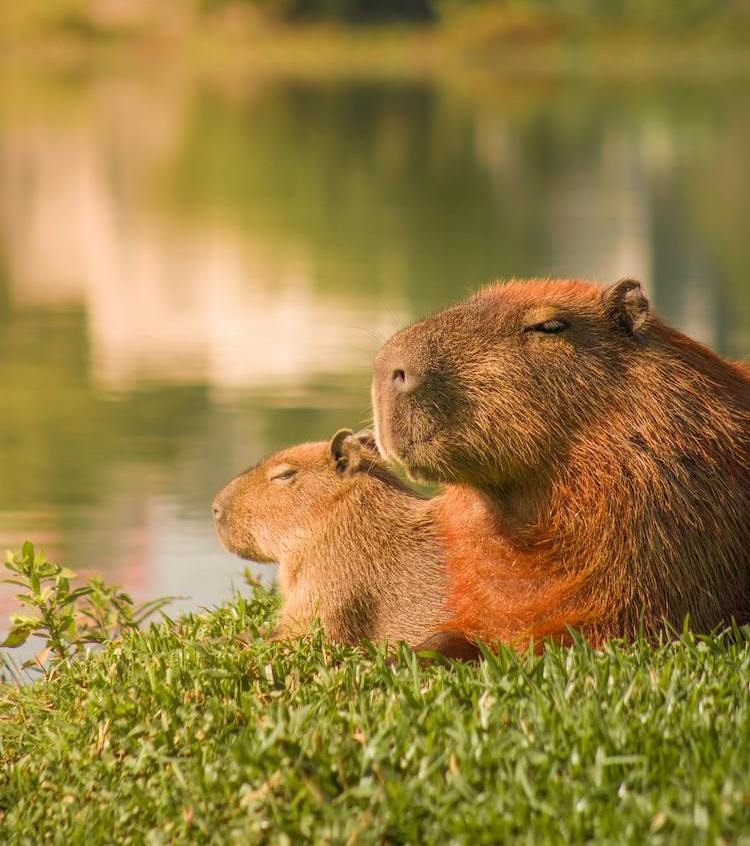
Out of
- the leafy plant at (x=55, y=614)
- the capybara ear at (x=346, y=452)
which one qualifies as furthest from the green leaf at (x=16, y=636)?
the capybara ear at (x=346, y=452)

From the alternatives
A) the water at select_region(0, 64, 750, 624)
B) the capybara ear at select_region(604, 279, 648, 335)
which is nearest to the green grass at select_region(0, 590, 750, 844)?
the capybara ear at select_region(604, 279, 648, 335)

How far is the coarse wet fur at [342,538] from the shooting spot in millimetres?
4738

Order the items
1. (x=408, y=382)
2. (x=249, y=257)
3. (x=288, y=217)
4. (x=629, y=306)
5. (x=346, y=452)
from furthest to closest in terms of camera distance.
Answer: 1. (x=288, y=217)
2. (x=249, y=257)
3. (x=346, y=452)
4. (x=629, y=306)
5. (x=408, y=382)

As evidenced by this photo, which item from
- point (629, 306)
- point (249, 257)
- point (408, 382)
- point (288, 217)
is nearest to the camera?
point (408, 382)

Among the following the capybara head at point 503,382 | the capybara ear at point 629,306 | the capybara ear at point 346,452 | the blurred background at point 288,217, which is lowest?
the blurred background at point 288,217

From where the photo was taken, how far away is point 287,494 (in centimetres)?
514

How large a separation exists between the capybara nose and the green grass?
2.07 feet

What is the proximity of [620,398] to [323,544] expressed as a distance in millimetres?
1070

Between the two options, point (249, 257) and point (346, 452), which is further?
point (249, 257)

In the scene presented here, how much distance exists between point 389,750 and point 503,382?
960 millimetres

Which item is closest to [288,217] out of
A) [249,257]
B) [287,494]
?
[249,257]

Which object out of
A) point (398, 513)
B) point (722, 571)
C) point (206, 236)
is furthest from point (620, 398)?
point (206, 236)

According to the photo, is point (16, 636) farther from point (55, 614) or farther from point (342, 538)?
point (342, 538)

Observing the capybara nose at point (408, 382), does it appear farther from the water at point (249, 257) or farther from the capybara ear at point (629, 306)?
the water at point (249, 257)
